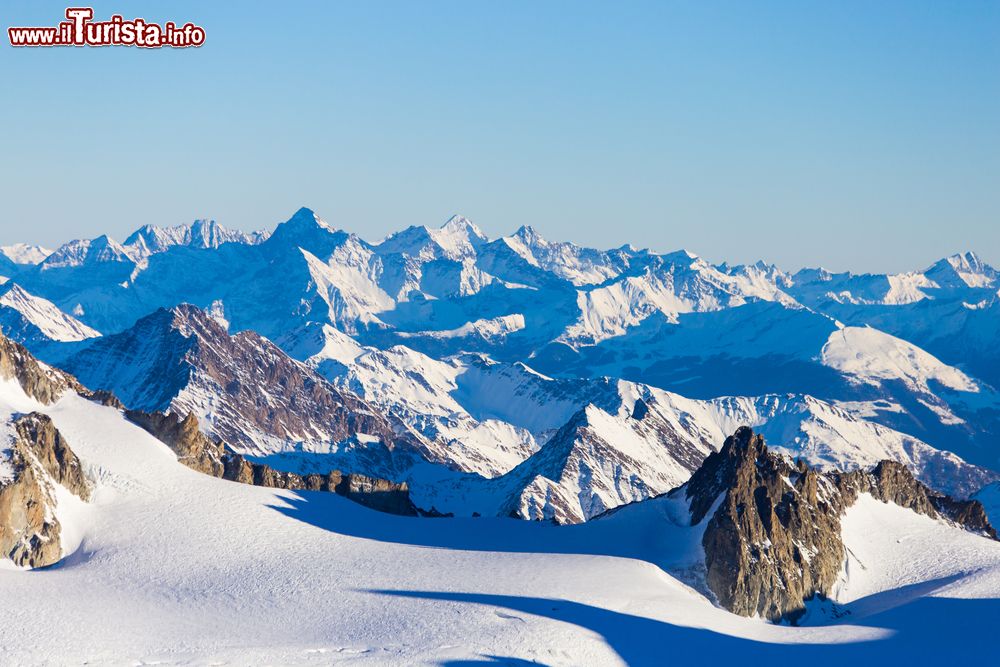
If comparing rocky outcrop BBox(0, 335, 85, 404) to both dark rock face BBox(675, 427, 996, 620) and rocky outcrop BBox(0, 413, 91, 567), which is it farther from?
dark rock face BBox(675, 427, 996, 620)

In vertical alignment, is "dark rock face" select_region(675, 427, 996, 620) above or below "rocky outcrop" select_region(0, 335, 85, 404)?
below

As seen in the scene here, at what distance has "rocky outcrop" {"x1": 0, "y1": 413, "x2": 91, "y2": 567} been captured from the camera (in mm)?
156250

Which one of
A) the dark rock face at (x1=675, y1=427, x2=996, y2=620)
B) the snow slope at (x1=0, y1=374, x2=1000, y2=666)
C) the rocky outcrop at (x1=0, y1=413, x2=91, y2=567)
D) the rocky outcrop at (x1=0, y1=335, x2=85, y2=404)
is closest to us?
the snow slope at (x1=0, y1=374, x2=1000, y2=666)

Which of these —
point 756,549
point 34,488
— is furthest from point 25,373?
point 756,549

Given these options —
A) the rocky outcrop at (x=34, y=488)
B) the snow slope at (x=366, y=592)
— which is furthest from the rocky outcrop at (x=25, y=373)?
the rocky outcrop at (x=34, y=488)

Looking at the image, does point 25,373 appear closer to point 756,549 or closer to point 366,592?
point 366,592

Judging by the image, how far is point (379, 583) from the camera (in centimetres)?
15925

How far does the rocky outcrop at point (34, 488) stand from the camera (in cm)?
15625

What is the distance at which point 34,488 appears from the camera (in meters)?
160

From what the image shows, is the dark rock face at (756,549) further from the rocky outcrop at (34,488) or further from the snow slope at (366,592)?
the rocky outcrop at (34,488)

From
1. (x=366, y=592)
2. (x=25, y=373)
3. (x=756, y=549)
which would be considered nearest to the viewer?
(x=366, y=592)

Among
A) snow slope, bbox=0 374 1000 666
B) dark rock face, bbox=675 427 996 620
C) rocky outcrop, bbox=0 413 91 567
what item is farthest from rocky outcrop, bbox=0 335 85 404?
dark rock face, bbox=675 427 996 620

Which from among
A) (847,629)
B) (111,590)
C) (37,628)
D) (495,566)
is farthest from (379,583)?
(847,629)

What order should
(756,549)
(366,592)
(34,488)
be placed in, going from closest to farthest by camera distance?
(366,592)
(34,488)
(756,549)
